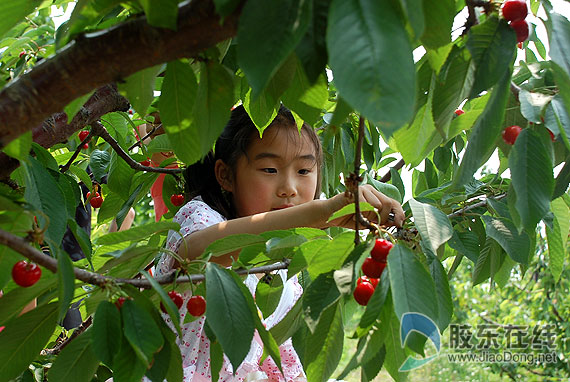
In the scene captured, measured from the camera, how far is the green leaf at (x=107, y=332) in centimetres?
72

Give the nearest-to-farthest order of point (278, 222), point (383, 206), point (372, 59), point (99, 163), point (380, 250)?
point (372, 59) → point (380, 250) → point (383, 206) → point (278, 222) → point (99, 163)

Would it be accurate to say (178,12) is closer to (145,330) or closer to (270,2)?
(270,2)

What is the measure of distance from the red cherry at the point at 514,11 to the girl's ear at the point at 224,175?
1.19 metres

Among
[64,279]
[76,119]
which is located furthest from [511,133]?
[76,119]

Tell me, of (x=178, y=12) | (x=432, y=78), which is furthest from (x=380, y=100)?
(x=432, y=78)

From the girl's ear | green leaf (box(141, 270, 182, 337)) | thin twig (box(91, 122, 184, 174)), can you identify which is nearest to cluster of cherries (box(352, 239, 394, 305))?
green leaf (box(141, 270, 182, 337))

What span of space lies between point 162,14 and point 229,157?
4.29ft

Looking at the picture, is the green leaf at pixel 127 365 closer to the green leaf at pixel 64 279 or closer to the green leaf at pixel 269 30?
the green leaf at pixel 64 279

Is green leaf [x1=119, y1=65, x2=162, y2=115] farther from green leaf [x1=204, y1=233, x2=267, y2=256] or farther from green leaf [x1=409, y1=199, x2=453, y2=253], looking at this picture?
green leaf [x1=409, y1=199, x2=453, y2=253]

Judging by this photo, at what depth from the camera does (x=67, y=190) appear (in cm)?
110

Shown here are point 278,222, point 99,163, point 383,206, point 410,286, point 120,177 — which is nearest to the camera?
point 410,286

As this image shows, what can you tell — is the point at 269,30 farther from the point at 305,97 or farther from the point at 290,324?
the point at 290,324

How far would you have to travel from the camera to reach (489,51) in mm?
678

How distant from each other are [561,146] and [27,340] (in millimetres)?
771
